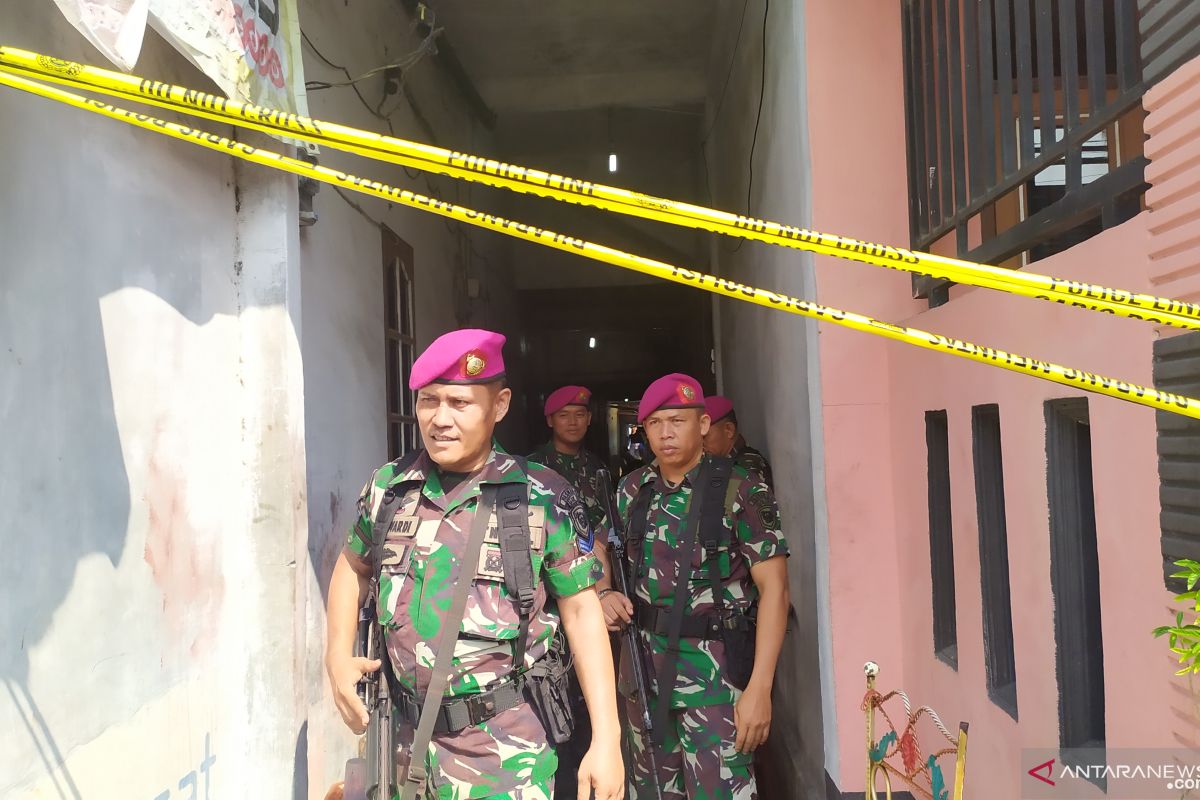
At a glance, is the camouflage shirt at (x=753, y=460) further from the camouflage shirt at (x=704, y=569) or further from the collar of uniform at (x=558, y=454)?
the collar of uniform at (x=558, y=454)

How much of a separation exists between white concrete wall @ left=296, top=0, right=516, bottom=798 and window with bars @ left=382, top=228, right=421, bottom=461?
0.43ft

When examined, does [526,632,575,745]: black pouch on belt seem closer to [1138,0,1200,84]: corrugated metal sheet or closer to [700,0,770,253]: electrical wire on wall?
[1138,0,1200,84]: corrugated metal sheet

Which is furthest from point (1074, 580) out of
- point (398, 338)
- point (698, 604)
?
point (398, 338)

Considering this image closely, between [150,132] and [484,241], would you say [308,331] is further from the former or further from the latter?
[484,241]

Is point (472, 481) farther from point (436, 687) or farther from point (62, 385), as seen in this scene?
point (62, 385)

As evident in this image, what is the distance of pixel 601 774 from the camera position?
88.0 inches

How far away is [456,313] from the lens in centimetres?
726

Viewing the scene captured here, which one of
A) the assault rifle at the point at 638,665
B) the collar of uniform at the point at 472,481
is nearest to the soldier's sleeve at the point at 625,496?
the assault rifle at the point at 638,665

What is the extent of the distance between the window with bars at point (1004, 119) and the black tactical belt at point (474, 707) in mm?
1856

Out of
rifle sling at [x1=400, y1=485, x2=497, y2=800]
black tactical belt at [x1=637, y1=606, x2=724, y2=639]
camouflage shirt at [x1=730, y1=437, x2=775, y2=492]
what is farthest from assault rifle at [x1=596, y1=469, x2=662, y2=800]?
rifle sling at [x1=400, y1=485, x2=497, y2=800]

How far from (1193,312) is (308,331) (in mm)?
3237

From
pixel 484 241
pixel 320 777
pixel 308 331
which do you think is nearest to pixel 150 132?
pixel 308 331

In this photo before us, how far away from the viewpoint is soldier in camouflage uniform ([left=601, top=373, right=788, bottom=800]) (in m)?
3.21

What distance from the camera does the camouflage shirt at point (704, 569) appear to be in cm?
330
